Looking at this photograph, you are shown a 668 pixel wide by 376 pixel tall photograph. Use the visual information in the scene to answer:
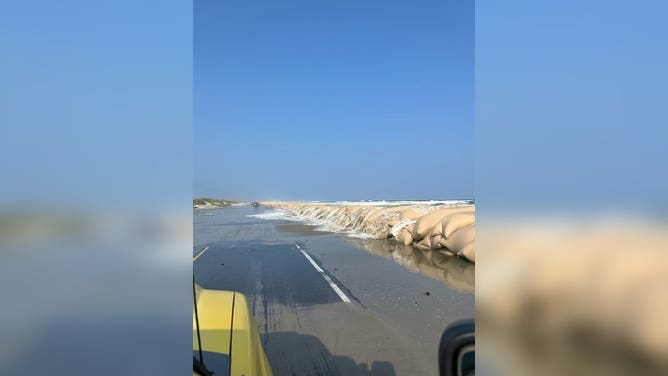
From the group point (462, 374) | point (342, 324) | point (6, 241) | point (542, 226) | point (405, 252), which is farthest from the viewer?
point (405, 252)

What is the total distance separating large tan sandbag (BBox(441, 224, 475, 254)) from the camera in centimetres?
945

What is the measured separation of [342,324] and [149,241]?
188 inches

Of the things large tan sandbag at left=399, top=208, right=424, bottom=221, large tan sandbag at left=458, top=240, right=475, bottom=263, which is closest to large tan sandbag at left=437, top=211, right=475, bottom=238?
large tan sandbag at left=458, top=240, right=475, bottom=263

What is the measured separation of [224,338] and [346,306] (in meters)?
4.16

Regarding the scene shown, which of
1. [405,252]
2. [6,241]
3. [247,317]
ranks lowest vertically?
[405,252]

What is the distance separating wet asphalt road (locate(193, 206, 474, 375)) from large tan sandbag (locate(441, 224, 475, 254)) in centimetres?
52

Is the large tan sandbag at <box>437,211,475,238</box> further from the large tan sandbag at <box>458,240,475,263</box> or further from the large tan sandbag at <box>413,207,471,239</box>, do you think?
the large tan sandbag at <box>413,207,471,239</box>

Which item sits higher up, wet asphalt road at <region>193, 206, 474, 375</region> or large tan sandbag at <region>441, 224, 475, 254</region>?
large tan sandbag at <region>441, 224, 475, 254</region>

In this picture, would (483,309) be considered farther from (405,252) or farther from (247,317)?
(405,252)

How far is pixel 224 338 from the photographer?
2.08 m

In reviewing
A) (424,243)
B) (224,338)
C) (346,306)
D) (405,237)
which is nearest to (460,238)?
(424,243)

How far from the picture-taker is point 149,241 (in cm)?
75

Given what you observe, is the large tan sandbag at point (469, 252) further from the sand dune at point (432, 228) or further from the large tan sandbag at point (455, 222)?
the large tan sandbag at point (455, 222)

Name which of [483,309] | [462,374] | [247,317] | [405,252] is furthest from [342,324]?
[405,252]
